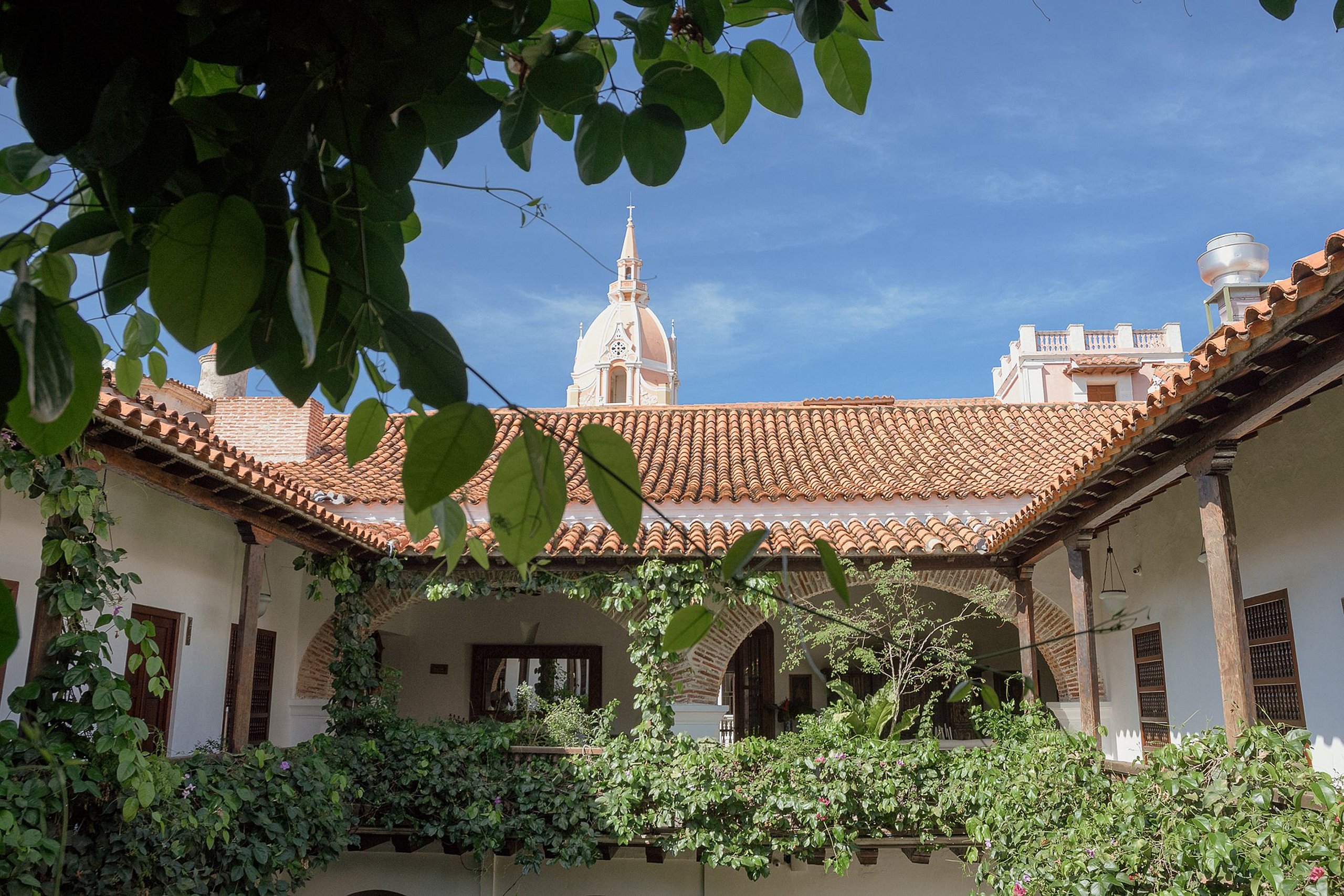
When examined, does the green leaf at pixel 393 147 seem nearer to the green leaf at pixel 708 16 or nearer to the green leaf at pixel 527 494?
the green leaf at pixel 527 494

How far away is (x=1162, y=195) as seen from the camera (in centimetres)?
896

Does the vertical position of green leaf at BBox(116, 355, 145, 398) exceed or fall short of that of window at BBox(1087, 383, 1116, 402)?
it falls short

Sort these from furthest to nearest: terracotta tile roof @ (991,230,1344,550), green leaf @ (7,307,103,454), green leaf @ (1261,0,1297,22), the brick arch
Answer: the brick arch → terracotta tile roof @ (991,230,1344,550) → green leaf @ (1261,0,1297,22) → green leaf @ (7,307,103,454)

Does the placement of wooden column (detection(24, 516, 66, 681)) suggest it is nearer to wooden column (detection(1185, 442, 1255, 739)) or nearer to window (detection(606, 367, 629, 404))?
wooden column (detection(1185, 442, 1255, 739))

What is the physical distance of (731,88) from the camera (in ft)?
3.57

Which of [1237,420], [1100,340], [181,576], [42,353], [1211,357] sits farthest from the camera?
[1100,340]

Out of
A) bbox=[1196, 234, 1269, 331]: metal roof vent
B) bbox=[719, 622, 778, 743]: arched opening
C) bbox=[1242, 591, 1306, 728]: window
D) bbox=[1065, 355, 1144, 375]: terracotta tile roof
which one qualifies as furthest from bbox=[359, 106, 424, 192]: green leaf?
bbox=[1065, 355, 1144, 375]: terracotta tile roof

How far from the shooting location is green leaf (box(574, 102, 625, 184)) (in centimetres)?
95

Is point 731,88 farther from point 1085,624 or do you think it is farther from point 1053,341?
point 1053,341

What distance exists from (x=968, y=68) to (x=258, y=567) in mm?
7049

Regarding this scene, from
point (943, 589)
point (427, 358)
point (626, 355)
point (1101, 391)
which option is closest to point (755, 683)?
→ point (943, 589)

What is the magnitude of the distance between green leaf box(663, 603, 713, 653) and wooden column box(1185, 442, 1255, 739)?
5506mm

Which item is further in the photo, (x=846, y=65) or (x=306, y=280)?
(x=846, y=65)

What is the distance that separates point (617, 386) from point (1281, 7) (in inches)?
1349
